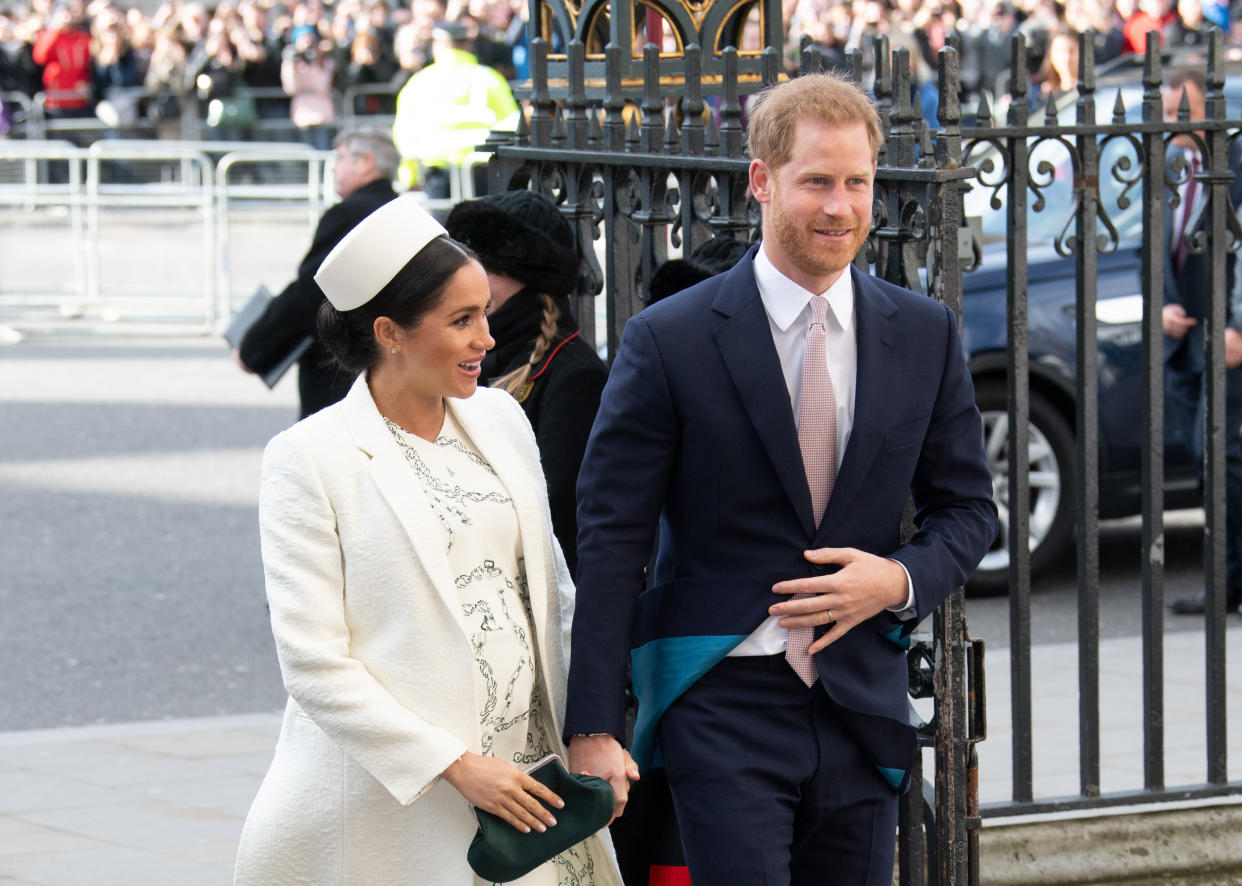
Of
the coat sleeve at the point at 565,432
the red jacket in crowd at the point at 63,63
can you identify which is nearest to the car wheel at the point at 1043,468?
the coat sleeve at the point at 565,432

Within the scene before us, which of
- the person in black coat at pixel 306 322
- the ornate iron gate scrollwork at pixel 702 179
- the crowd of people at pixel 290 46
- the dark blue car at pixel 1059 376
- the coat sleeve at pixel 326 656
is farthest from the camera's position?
the crowd of people at pixel 290 46

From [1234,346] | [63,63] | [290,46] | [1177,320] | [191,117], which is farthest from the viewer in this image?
[63,63]

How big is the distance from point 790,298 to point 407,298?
0.61 metres

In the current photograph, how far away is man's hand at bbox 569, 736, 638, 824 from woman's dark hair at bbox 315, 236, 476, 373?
700 mm

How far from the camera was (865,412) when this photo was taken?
3258 mm

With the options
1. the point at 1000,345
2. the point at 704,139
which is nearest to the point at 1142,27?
the point at 1000,345

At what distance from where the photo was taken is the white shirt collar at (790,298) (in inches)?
130

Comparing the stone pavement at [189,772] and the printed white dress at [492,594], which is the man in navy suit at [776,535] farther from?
the stone pavement at [189,772]

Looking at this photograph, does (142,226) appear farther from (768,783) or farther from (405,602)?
(768,783)

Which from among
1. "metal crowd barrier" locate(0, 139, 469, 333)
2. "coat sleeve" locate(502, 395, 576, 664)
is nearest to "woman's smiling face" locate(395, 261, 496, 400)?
"coat sleeve" locate(502, 395, 576, 664)

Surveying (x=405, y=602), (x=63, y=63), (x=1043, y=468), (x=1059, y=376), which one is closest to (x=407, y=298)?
(x=405, y=602)

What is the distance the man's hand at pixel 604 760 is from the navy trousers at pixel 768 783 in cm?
10

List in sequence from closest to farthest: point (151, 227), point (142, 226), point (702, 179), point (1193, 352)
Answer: point (702, 179) → point (1193, 352) → point (142, 226) → point (151, 227)

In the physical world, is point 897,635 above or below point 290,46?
below
